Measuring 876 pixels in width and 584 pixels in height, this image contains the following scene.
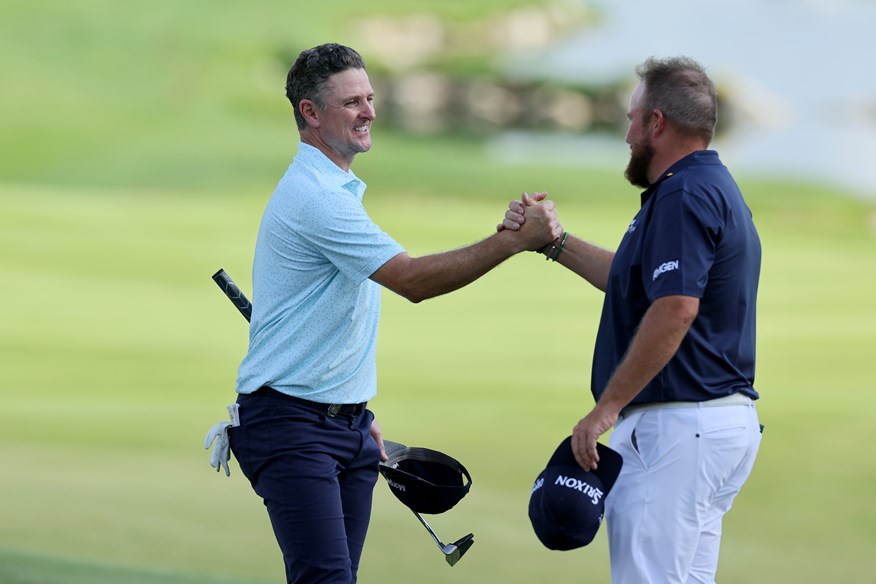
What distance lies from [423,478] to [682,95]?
1.28 m

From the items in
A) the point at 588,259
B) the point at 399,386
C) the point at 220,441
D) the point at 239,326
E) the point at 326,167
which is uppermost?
the point at 239,326

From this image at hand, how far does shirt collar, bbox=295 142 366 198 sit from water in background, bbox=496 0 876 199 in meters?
9.07

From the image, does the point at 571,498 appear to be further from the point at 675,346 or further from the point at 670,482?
the point at 675,346

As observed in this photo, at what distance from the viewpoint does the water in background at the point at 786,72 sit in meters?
12.3

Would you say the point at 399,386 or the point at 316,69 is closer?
the point at 316,69

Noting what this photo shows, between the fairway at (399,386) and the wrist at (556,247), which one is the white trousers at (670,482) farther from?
the fairway at (399,386)

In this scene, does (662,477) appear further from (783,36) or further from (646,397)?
(783,36)

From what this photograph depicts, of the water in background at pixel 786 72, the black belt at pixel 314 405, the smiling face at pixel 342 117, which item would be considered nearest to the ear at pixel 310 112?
the smiling face at pixel 342 117

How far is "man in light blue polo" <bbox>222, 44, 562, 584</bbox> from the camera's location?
342 centimetres

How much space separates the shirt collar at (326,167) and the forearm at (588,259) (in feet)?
2.17

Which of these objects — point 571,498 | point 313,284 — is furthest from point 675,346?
point 313,284

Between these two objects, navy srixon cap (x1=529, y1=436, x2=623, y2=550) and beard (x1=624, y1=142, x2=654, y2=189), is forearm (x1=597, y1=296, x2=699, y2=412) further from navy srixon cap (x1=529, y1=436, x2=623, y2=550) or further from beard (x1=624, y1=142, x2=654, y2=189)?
beard (x1=624, y1=142, x2=654, y2=189)

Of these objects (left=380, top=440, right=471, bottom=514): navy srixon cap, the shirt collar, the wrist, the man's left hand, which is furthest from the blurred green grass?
the man's left hand

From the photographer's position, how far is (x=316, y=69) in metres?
3.58
